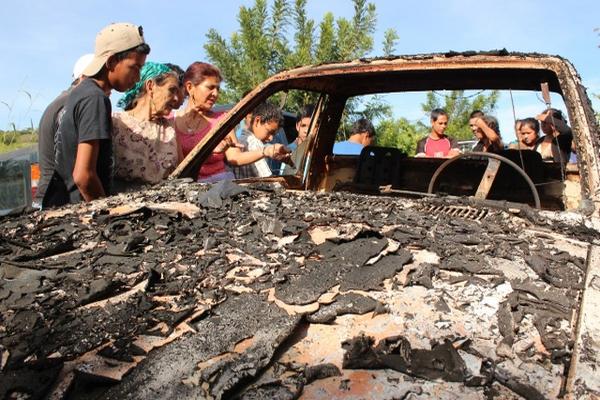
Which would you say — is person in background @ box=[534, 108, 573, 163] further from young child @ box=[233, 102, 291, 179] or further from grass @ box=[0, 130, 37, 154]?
grass @ box=[0, 130, 37, 154]

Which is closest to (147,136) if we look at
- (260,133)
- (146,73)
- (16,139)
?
(146,73)

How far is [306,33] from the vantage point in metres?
13.0

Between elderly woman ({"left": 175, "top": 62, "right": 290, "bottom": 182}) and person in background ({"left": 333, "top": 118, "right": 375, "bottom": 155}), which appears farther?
person in background ({"left": 333, "top": 118, "right": 375, "bottom": 155})

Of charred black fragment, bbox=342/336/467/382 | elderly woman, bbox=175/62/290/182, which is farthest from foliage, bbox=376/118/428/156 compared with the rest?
charred black fragment, bbox=342/336/467/382

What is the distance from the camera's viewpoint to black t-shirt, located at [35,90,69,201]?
10.8 ft

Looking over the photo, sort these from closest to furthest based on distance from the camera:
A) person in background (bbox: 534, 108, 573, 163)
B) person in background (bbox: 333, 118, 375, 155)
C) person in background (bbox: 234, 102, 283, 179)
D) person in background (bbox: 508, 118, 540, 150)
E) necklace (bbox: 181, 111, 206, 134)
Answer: person in background (bbox: 534, 108, 573, 163) < necklace (bbox: 181, 111, 206, 134) < person in background (bbox: 234, 102, 283, 179) < person in background (bbox: 333, 118, 375, 155) < person in background (bbox: 508, 118, 540, 150)

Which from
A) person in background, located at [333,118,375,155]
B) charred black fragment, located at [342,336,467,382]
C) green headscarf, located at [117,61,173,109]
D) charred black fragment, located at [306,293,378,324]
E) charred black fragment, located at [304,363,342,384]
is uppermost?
green headscarf, located at [117,61,173,109]

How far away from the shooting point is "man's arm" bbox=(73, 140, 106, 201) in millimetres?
3045

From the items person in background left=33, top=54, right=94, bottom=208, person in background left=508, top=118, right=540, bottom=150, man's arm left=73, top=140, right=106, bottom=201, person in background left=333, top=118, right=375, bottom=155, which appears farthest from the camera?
person in background left=508, top=118, right=540, bottom=150

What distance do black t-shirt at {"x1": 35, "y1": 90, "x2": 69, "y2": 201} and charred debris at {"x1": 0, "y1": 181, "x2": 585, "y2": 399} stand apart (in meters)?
1.06

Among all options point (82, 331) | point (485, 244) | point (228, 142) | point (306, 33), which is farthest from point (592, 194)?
point (306, 33)

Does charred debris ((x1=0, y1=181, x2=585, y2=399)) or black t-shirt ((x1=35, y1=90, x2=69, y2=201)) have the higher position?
black t-shirt ((x1=35, y1=90, x2=69, y2=201))

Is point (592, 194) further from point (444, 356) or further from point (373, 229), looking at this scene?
point (444, 356)

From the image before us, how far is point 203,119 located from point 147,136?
2.47ft
